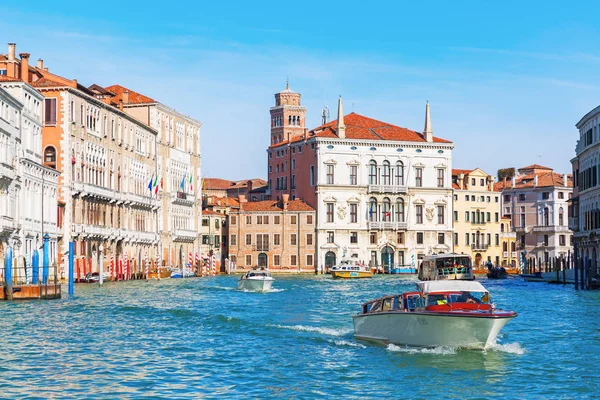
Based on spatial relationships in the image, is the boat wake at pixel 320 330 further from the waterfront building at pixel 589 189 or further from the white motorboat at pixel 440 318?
the waterfront building at pixel 589 189

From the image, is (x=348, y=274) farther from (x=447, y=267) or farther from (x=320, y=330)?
(x=320, y=330)

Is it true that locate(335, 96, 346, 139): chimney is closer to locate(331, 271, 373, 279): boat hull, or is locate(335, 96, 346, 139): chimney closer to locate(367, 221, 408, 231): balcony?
locate(367, 221, 408, 231): balcony

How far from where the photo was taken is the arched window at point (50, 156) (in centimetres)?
6106

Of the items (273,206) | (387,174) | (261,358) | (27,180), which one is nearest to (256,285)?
(27,180)

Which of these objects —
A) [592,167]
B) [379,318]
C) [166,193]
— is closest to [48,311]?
[379,318]

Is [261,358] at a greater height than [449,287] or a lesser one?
lesser

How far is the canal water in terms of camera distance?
18906 millimetres

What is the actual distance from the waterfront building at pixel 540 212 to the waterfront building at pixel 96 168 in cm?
4503

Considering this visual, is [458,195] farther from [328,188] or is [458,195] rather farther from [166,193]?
[166,193]

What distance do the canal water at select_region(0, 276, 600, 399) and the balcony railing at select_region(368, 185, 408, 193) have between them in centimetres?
5937

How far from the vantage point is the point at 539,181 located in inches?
4461

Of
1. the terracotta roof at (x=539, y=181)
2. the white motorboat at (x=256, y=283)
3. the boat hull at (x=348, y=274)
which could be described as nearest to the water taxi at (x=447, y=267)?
the white motorboat at (x=256, y=283)

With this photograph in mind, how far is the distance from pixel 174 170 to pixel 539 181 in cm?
4229

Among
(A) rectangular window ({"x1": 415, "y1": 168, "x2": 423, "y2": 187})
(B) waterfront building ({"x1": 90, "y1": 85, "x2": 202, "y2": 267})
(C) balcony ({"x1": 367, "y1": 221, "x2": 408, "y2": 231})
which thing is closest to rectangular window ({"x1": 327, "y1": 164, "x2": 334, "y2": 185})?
(C) balcony ({"x1": 367, "y1": 221, "x2": 408, "y2": 231})
